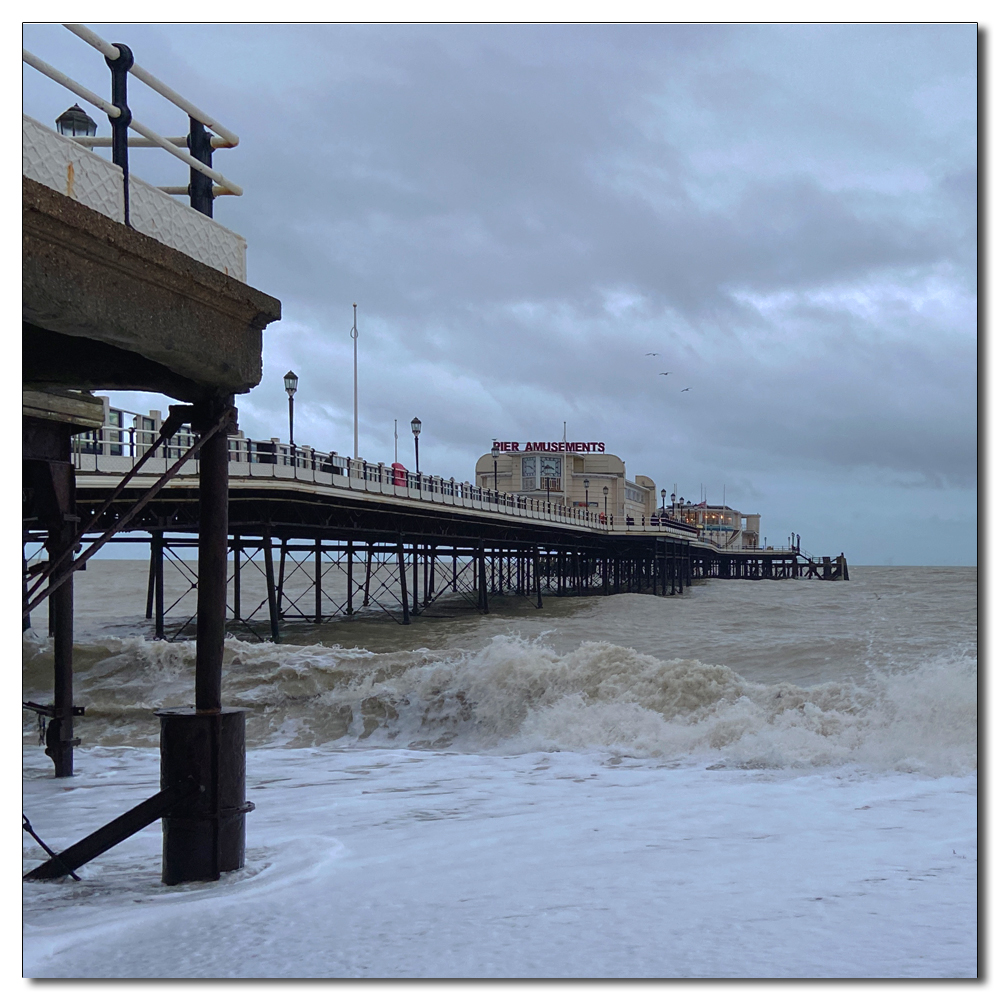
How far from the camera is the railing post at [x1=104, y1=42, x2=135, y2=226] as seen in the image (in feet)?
15.9

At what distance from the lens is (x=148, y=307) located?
4770 mm

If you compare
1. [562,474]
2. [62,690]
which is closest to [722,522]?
[562,474]

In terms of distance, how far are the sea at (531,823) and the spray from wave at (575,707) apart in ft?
0.16

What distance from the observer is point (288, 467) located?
25.5 meters

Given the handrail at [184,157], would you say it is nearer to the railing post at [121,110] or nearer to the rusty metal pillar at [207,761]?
the railing post at [121,110]

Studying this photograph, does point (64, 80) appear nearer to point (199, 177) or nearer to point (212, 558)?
point (199, 177)

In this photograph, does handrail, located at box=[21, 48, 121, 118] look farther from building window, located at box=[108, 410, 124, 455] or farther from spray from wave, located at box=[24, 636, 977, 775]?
building window, located at box=[108, 410, 124, 455]

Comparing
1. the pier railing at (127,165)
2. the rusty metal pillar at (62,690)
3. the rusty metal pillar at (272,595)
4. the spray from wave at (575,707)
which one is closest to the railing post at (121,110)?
the pier railing at (127,165)

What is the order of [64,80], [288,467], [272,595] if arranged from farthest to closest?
[272,595] < [288,467] < [64,80]

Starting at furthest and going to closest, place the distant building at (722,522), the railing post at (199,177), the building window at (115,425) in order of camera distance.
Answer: the distant building at (722,522), the building window at (115,425), the railing post at (199,177)

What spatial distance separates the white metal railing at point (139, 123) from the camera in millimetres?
4555

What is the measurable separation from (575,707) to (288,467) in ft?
47.0

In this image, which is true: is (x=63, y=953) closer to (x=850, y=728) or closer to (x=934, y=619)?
(x=850, y=728)

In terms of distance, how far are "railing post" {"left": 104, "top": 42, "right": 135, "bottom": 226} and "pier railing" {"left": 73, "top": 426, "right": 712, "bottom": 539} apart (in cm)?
615
